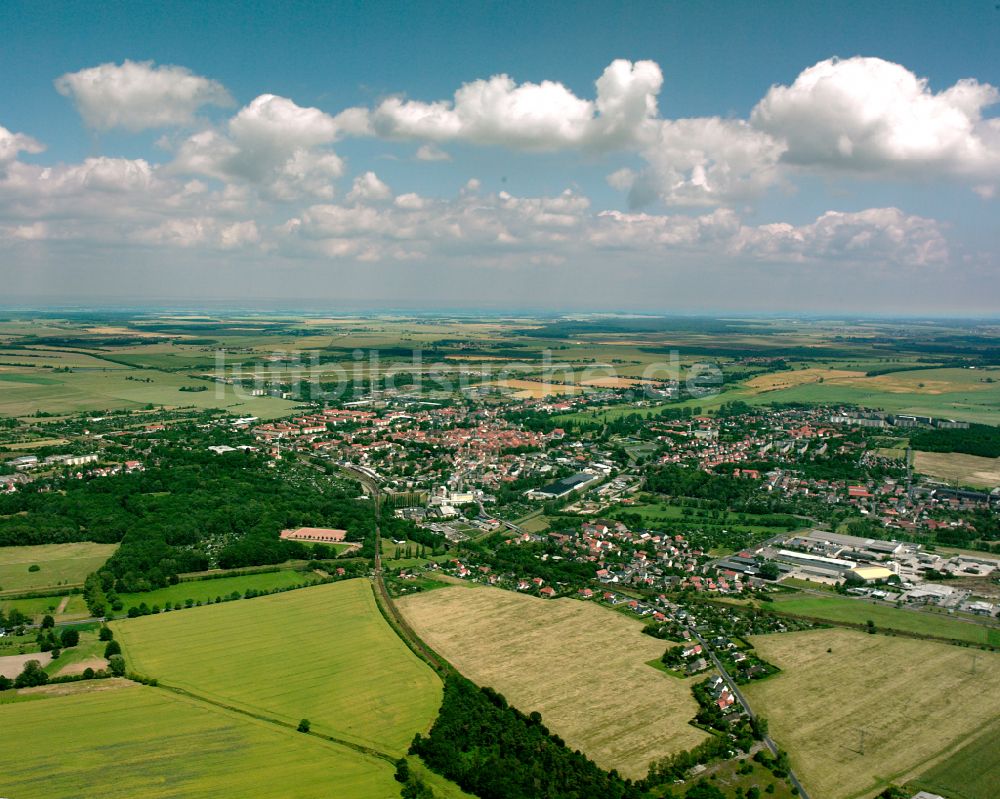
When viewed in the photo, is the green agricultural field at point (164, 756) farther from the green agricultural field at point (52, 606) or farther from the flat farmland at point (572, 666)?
the green agricultural field at point (52, 606)

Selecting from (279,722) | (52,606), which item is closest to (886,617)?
(279,722)

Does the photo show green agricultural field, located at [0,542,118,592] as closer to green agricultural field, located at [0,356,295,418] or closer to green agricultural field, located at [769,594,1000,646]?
green agricultural field, located at [769,594,1000,646]

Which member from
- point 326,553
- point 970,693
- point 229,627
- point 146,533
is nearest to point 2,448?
point 146,533

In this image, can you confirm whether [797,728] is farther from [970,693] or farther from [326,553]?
[326,553]

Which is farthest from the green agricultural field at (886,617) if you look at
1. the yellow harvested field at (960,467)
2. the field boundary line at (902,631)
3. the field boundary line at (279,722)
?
the yellow harvested field at (960,467)

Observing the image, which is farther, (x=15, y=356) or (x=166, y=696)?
(x=15, y=356)

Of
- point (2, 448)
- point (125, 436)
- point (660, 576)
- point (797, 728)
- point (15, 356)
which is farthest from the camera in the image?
point (15, 356)

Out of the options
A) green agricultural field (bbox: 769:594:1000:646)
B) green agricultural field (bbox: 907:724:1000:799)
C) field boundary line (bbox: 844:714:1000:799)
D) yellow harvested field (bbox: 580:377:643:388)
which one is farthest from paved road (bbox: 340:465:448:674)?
yellow harvested field (bbox: 580:377:643:388)
